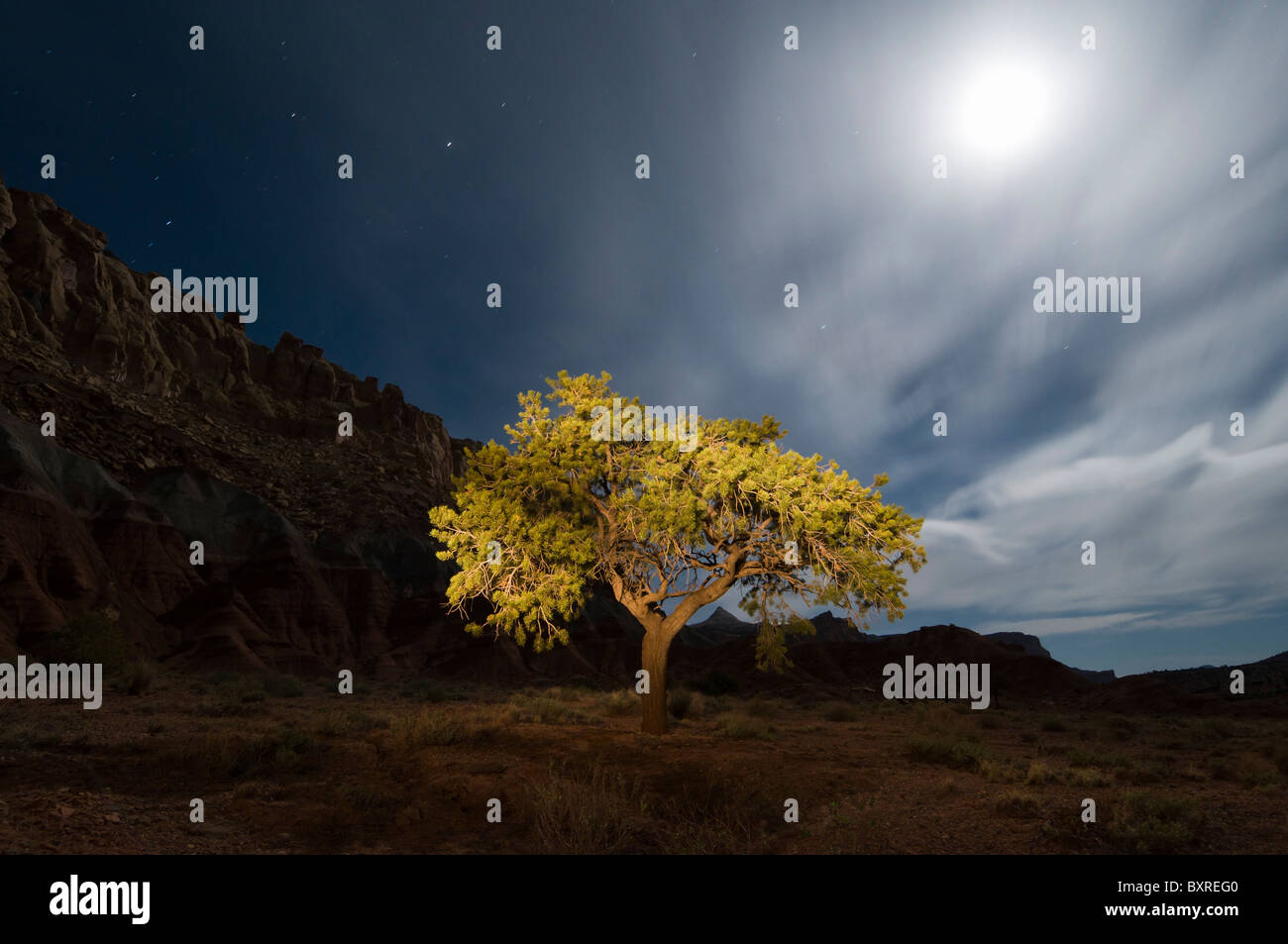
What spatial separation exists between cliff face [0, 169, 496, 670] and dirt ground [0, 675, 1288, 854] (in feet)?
109

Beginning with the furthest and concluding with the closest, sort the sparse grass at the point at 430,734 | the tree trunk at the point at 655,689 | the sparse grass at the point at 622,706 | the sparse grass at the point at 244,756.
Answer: the sparse grass at the point at 622,706 → the tree trunk at the point at 655,689 → the sparse grass at the point at 430,734 → the sparse grass at the point at 244,756

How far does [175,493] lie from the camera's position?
199 feet

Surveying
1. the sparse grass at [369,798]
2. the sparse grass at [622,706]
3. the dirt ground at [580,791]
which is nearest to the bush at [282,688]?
the dirt ground at [580,791]

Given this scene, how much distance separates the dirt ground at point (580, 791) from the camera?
811 centimetres

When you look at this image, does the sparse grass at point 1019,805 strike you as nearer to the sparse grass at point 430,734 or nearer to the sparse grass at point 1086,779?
the sparse grass at point 1086,779

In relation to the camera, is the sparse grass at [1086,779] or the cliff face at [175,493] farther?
the cliff face at [175,493]

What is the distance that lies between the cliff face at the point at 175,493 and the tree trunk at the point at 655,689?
37.3 meters

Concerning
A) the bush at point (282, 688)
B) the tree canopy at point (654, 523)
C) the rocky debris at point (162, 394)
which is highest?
the rocky debris at point (162, 394)

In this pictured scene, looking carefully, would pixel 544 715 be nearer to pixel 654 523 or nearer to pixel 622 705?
pixel 622 705

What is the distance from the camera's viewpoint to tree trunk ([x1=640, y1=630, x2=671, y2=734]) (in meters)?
16.3

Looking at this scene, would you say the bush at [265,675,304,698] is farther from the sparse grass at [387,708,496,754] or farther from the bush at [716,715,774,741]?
the bush at [716,715,774,741]
